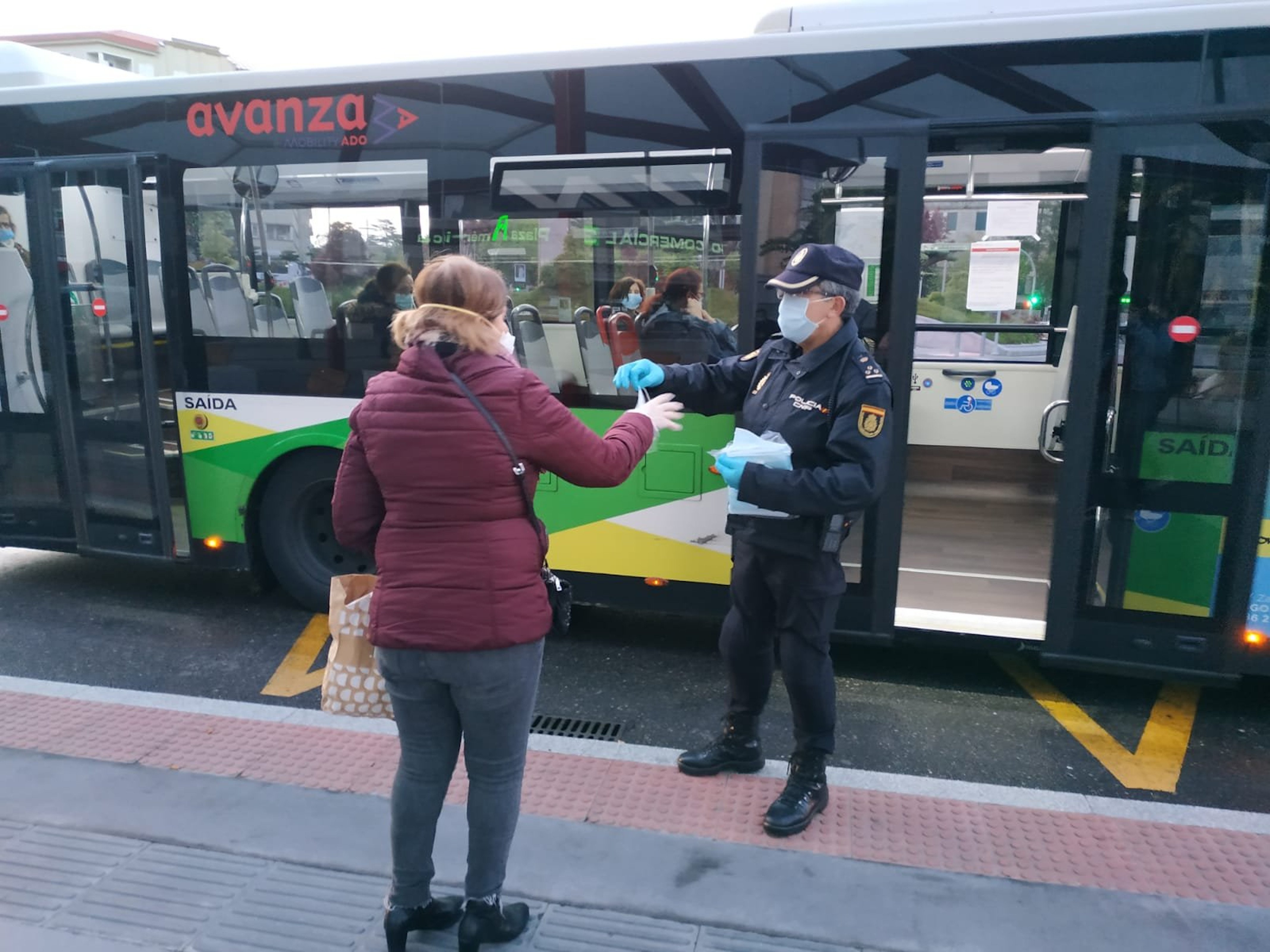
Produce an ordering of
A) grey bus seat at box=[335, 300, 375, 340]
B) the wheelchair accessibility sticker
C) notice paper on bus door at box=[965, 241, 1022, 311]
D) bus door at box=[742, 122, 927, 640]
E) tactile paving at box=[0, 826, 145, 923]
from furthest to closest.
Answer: the wheelchair accessibility sticker, notice paper on bus door at box=[965, 241, 1022, 311], grey bus seat at box=[335, 300, 375, 340], bus door at box=[742, 122, 927, 640], tactile paving at box=[0, 826, 145, 923]

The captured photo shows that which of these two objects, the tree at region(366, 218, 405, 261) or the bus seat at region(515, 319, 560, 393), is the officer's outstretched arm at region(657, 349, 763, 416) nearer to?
the bus seat at region(515, 319, 560, 393)

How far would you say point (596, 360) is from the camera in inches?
187

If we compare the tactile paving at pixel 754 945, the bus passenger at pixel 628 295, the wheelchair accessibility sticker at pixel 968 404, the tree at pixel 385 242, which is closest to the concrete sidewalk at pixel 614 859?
the tactile paving at pixel 754 945

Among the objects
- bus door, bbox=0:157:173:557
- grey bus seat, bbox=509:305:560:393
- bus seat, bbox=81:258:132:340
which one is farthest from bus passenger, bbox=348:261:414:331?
bus seat, bbox=81:258:132:340

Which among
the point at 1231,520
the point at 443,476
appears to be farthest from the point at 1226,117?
the point at 443,476

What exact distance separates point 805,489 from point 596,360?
194 centimetres

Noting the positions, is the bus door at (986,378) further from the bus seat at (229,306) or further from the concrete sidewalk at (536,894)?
the bus seat at (229,306)

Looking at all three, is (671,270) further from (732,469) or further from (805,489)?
(805,489)

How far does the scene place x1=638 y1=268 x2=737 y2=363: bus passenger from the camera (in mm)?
4523

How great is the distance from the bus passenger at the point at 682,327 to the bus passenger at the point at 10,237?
358cm

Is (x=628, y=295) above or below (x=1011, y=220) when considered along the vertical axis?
below

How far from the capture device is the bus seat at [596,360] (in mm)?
4719

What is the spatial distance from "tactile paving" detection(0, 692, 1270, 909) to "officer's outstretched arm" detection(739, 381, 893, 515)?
1.11 m

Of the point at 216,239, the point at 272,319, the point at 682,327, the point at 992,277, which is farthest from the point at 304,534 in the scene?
the point at 992,277
